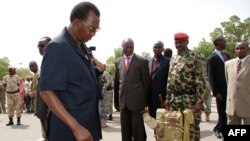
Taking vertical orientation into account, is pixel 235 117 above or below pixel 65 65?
below

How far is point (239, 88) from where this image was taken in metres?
6.24

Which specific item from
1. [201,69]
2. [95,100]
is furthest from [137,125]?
[95,100]

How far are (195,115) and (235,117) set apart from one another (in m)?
1.31

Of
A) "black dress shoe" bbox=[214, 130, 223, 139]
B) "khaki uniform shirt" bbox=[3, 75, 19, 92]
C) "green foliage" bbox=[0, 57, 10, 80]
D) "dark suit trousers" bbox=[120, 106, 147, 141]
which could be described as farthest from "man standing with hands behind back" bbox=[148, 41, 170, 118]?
"green foliage" bbox=[0, 57, 10, 80]

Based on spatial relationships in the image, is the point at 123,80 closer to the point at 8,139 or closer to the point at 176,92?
the point at 176,92

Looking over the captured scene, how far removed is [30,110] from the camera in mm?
18750

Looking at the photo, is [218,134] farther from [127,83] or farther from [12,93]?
[12,93]

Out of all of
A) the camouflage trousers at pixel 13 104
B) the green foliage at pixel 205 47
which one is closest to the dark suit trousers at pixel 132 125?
the camouflage trousers at pixel 13 104

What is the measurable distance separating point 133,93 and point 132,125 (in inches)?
22.2

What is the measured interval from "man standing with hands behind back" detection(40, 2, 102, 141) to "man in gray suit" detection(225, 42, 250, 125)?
398 centimetres

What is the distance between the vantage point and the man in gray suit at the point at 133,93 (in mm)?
6492

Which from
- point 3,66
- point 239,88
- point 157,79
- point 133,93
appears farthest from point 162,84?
point 3,66

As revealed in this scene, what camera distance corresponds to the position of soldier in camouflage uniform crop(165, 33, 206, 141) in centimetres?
534

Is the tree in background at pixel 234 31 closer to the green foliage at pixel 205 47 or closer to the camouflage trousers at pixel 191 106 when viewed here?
the green foliage at pixel 205 47
